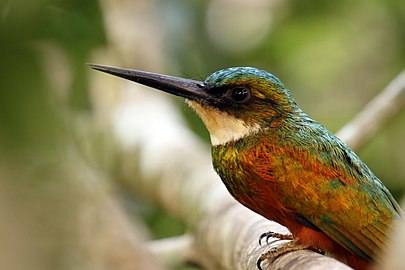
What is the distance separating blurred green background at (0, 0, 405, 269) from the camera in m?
1.50

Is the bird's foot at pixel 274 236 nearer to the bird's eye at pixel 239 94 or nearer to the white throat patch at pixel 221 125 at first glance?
the white throat patch at pixel 221 125

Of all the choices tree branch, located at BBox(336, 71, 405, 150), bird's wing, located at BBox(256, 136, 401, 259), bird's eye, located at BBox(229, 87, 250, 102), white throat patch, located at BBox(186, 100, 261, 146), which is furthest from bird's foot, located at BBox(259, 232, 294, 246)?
tree branch, located at BBox(336, 71, 405, 150)

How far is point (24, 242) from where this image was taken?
3.85 feet

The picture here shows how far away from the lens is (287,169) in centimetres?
252

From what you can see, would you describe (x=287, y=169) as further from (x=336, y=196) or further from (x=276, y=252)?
(x=276, y=252)

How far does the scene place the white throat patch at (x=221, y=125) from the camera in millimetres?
2729

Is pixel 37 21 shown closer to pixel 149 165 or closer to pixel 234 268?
pixel 234 268

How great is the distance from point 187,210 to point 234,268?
1.03 metres

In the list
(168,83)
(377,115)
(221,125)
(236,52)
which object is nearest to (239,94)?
(221,125)

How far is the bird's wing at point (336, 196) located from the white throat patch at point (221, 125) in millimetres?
187

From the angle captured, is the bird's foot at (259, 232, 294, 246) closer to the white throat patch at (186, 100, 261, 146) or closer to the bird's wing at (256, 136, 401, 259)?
the bird's wing at (256, 136, 401, 259)

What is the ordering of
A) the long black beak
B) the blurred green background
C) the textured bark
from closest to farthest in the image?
the blurred green background → the textured bark → the long black beak

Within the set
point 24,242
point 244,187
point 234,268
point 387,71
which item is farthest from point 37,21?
point 387,71

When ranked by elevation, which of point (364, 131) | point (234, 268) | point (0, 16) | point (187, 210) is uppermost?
point (0, 16)
